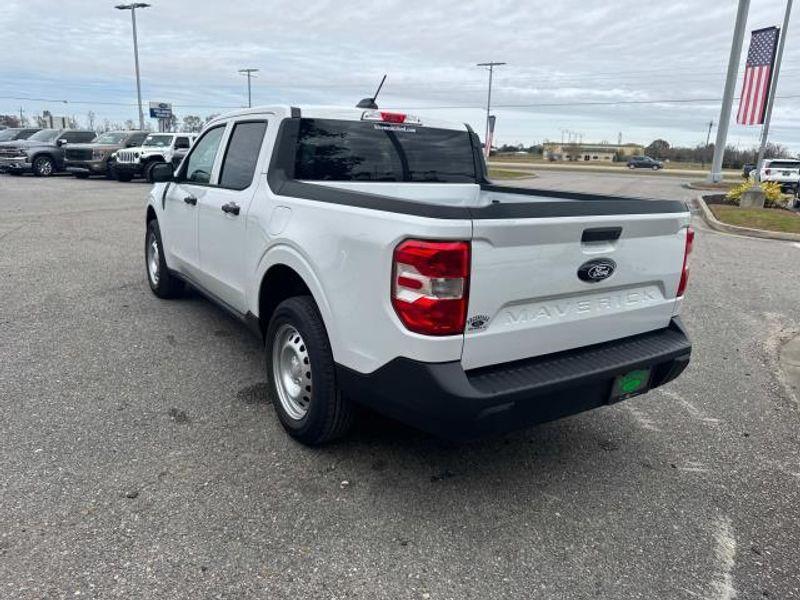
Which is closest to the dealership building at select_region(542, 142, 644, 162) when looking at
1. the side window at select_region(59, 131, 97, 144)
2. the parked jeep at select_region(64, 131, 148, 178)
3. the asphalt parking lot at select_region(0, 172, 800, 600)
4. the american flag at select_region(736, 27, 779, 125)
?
the american flag at select_region(736, 27, 779, 125)

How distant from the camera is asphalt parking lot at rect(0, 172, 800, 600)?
2537mm

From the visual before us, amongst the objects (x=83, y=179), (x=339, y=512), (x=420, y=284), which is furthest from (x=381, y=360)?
(x=83, y=179)

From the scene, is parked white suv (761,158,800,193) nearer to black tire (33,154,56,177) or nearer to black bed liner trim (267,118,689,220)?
black bed liner trim (267,118,689,220)

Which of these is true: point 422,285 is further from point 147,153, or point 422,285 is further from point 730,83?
point 730,83

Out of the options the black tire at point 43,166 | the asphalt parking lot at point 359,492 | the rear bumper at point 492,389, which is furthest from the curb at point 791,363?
the black tire at point 43,166

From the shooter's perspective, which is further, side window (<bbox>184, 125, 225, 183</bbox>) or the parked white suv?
the parked white suv

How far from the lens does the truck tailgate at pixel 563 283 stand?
8.64 feet

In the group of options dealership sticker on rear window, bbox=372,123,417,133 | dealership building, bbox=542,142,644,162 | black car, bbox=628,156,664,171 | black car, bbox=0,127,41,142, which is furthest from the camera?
dealership building, bbox=542,142,644,162

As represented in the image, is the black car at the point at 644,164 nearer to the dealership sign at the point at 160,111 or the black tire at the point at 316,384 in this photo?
the dealership sign at the point at 160,111

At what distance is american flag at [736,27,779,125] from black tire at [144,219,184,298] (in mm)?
23338

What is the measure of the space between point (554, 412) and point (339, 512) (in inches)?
44.3

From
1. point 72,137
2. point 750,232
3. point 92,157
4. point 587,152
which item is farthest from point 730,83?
point 587,152

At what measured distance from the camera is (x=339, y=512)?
2.95 m

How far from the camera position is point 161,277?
20.6 feet
